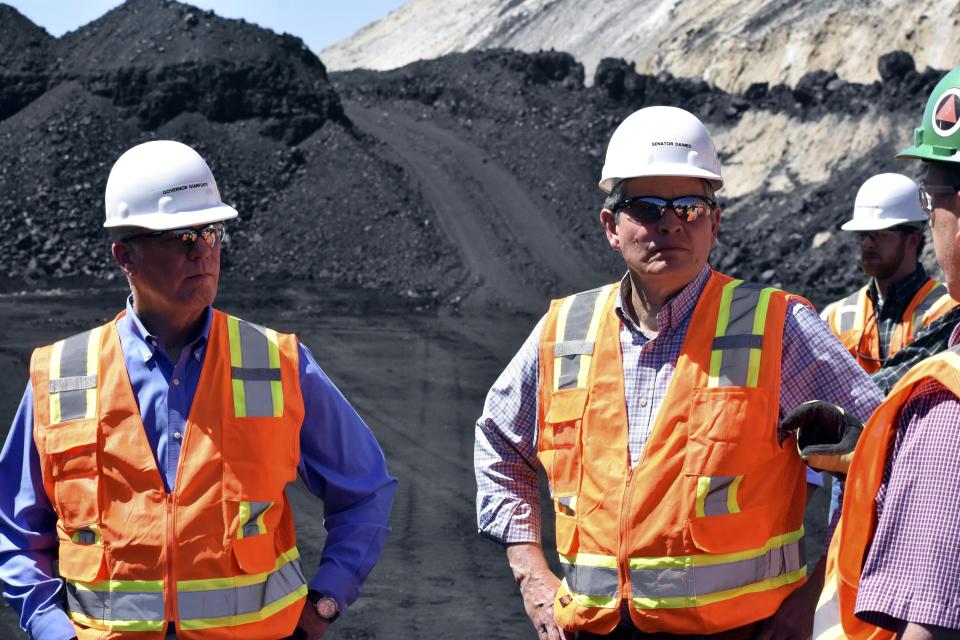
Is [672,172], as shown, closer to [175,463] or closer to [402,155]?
[175,463]

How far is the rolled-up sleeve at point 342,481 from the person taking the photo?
127 inches

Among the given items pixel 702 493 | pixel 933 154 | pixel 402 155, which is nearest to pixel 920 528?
pixel 933 154

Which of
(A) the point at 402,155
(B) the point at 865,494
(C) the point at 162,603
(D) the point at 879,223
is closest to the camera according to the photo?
(B) the point at 865,494

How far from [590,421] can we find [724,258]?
2268 cm

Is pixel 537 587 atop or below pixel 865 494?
below

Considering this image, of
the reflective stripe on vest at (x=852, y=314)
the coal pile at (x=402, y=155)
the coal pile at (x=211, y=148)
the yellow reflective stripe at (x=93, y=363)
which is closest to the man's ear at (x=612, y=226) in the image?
the yellow reflective stripe at (x=93, y=363)

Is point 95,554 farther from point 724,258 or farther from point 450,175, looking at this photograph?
point 450,175

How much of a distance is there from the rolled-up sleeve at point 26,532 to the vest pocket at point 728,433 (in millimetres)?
1634

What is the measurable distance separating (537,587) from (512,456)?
384 millimetres

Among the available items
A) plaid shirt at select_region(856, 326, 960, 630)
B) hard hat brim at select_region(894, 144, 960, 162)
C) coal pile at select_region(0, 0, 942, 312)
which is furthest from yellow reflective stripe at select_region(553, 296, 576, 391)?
coal pile at select_region(0, 0, 942, 312)

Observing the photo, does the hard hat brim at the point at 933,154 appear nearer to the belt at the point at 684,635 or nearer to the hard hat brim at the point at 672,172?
the hard hat brim at the point at 672,172

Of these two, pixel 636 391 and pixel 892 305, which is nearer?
pixel 636 391

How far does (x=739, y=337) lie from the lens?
3125 millimetres

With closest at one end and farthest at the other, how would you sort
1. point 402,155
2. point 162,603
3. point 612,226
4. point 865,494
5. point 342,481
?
point 865,494 < point 162,603 < point 342,481 < point 612,226 < point 402,155
